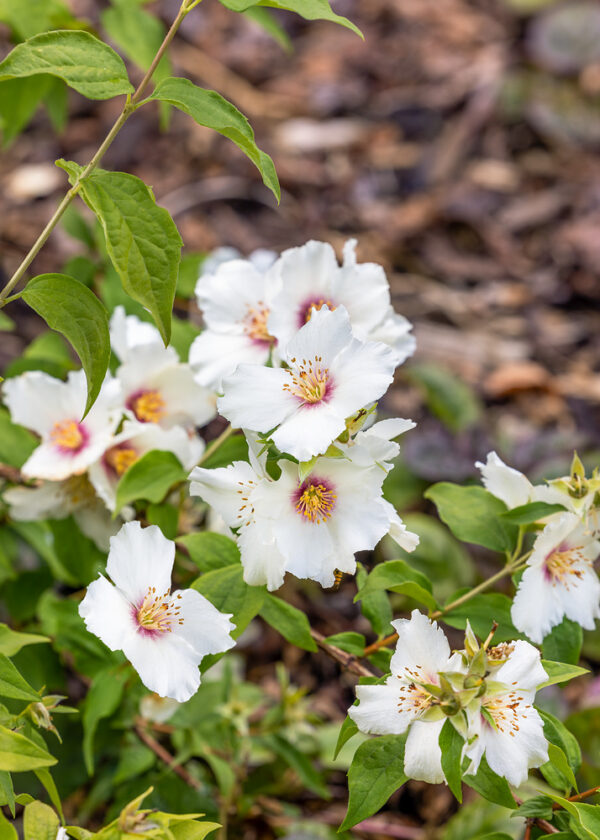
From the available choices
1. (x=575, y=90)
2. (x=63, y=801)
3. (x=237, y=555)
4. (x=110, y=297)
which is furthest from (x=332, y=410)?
(x=575, y=90)

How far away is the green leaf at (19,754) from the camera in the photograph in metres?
1.05

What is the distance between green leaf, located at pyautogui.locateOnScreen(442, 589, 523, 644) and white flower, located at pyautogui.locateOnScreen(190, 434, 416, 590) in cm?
26

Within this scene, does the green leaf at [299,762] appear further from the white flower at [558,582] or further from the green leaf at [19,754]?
the green leaf at [19,754]

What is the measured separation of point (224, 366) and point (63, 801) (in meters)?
1.18

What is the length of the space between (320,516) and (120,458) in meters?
0.56

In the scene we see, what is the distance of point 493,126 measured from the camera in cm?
462

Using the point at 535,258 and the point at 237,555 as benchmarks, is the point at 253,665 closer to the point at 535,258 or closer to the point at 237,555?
the point at 237,555

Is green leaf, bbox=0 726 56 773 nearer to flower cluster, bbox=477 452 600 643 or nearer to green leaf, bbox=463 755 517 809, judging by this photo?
green leaf, bbox=463 755 517 809

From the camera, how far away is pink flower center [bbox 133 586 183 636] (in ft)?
4.03

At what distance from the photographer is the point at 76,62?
3.93 feet

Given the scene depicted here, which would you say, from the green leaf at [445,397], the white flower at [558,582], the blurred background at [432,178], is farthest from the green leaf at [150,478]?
the green leaf at [445,397]

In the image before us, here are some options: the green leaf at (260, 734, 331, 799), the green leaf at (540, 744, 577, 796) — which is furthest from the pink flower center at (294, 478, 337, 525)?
the green leaf at (260, 734, 331, 799)

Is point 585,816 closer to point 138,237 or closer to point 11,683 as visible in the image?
point 11,683

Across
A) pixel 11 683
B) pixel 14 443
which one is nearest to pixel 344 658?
pixel 11 683
